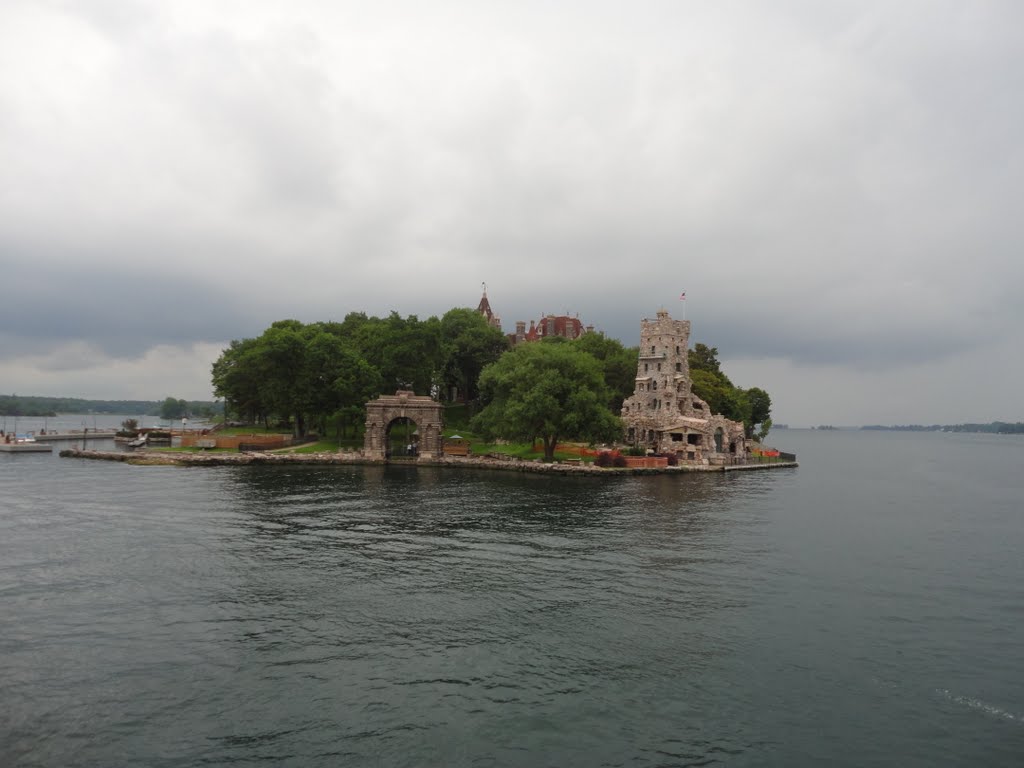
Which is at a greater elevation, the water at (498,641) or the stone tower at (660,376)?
the stone tower at (660,376)

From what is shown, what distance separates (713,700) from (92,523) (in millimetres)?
38480

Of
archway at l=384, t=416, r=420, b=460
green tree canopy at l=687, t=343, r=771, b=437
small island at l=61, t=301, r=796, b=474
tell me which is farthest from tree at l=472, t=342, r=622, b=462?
green tree canopy at l=687, t=343, r=771, b=437

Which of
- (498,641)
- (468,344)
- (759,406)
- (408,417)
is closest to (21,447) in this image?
(408,417)

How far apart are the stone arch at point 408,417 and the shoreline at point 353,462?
9.20 ft

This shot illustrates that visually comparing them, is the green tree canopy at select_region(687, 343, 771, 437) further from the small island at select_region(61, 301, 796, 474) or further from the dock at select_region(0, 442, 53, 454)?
the dock at select_region(0, 442, 53, 454)

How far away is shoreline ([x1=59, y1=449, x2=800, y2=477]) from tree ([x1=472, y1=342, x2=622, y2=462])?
404 centimetres

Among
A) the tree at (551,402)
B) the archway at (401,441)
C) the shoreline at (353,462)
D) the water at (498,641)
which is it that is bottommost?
the water at (498,641)

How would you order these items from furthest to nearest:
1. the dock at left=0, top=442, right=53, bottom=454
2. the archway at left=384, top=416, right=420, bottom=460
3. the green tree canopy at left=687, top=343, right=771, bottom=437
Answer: the green tree canopy at left=687, top=343, right=771, bottom=437 → the dock at left=0, top=442, right=53, bottom=454 → the archway at left=384, top=416, right=420, bottom=460

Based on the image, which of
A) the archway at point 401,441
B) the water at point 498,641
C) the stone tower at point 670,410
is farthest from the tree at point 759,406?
the water at point 498,641

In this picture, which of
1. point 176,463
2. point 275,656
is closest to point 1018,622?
point 275,656

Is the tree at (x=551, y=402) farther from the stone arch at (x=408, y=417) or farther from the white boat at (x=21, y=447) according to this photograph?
the white boat at (x=21, y=447)

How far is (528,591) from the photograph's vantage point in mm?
26672

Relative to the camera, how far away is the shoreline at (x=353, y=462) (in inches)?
2960

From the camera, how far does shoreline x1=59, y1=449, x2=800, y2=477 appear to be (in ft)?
247
